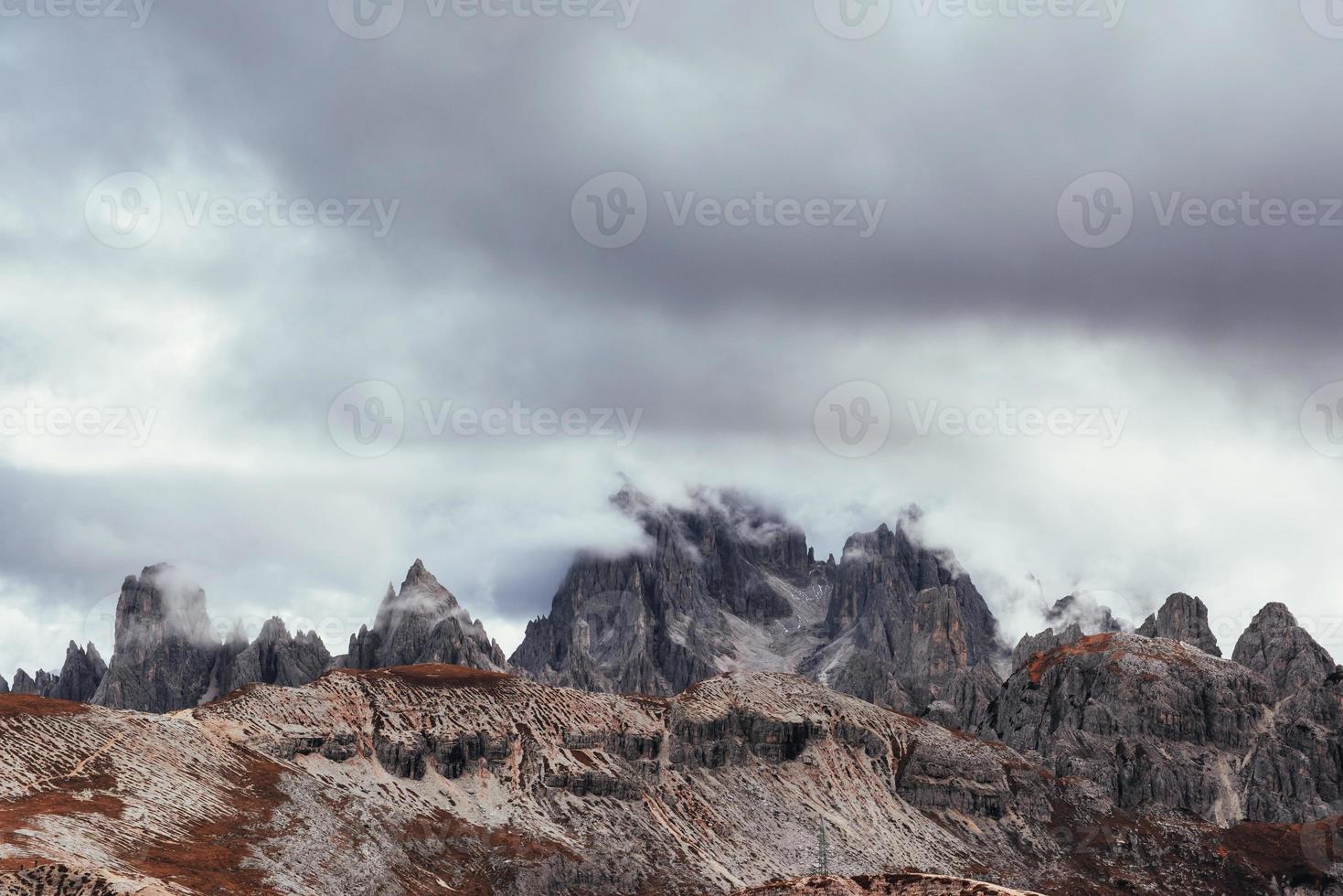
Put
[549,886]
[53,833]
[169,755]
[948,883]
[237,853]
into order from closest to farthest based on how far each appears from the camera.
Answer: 1. [948,883]
2. [53,833]
3. [237,853]
4. [169,755]
5. [549,886]

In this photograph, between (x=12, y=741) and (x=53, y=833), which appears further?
(x=12, y=741)

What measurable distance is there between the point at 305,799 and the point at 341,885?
27000 mm

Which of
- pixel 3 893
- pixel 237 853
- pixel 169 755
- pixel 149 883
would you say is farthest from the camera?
pixel 169 755

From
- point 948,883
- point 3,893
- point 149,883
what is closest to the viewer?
point 948,883

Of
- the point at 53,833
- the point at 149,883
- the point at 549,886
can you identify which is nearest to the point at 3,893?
the point at 149,883

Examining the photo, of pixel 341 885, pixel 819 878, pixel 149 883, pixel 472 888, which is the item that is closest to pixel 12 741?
pixel 341 885

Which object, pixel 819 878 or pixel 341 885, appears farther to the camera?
pixel 341 885

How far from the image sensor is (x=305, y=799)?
19562 cm

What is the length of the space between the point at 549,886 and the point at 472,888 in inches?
517

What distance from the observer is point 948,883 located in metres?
83.1

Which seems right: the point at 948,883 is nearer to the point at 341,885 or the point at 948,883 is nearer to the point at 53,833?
the point at 53,833

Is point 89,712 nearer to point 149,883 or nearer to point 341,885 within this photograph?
point 341,885

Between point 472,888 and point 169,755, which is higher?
point 169,755

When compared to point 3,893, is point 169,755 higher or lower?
higher
